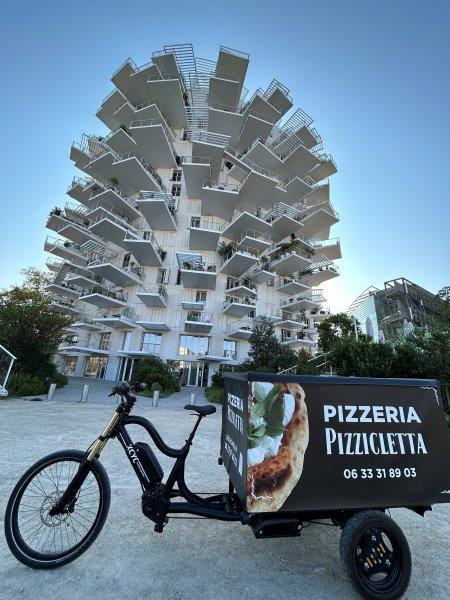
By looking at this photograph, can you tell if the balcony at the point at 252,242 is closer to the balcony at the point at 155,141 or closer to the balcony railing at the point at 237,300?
the balcony railing at the point at 237,300

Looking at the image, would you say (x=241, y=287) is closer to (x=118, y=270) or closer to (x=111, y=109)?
(x=118, y=270)

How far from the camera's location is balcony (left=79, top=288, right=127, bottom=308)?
26.2m

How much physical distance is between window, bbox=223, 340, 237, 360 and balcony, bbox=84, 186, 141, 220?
1707 centimetres

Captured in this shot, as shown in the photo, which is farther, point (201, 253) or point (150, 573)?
point (201, 253)

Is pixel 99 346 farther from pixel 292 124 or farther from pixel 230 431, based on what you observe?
pixel 292 124

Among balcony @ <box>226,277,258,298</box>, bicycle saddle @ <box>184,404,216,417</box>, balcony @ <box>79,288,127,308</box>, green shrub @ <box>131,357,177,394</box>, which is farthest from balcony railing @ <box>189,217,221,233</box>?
bicycle saddle @ <box>184,404,216,417</box>

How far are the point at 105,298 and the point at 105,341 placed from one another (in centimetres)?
544

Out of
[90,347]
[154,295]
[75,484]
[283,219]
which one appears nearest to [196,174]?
[283,219]

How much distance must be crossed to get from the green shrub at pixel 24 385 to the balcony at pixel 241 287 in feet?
60.0

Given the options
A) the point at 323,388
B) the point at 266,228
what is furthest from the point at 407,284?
the point at 323,388

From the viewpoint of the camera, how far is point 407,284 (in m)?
35.9

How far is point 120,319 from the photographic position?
25.8 m

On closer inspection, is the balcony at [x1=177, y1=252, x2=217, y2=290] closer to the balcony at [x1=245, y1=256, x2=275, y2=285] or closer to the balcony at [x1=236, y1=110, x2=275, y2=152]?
the balcony at [x1=245, y1=256, x2=275, y2=285]

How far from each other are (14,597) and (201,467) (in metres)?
3.10
